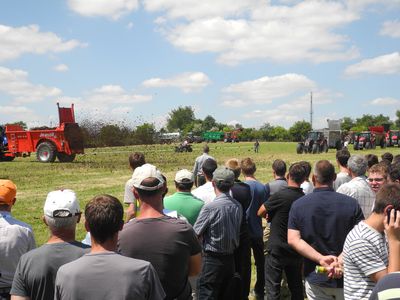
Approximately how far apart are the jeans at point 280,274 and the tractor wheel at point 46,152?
63.3 feet

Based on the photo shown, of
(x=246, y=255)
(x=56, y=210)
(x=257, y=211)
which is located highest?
(x=56, y=210)

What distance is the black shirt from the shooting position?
4.79 metres

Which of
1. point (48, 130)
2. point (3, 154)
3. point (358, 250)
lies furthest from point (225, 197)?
point (3, 154)

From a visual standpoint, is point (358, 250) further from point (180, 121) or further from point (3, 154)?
point (180, 121)

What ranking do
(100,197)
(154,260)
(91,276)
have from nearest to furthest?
(91,276)
(100,197)
(154,260)

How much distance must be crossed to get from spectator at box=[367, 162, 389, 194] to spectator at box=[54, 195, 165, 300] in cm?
315

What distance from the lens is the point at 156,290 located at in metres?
2.46

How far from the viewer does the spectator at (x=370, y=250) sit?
2.62 meters

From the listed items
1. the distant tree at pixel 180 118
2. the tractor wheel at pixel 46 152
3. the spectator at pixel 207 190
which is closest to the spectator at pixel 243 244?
the spectator at pixel 207 190

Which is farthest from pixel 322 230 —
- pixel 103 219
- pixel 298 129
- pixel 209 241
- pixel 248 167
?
pixel 298 129

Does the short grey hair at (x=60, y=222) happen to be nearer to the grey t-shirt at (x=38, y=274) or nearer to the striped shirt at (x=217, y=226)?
the grey t-shirt at (x=38, y=274)

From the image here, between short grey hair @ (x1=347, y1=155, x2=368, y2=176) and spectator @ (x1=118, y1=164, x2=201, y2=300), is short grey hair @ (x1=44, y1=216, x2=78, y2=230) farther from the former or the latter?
short grey hair @ (x1=347, y1=155, x2=368, y2=176)

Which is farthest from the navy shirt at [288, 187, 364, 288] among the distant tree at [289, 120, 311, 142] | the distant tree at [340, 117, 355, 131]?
the distant tree at [340, 117, 355, 131]

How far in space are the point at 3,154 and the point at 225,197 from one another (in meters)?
22.1
